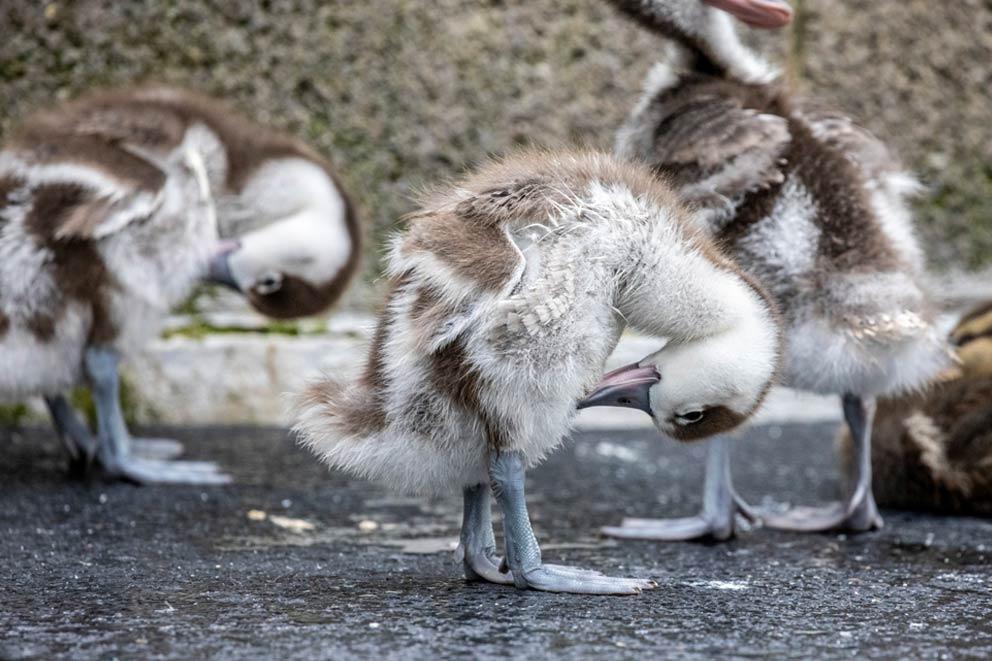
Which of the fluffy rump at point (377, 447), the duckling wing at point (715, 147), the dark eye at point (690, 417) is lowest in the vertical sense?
the fluffy rump at point (377, 447)

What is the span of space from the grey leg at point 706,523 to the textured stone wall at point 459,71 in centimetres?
221

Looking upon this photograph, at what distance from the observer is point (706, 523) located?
12.0 feet

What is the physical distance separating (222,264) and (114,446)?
70 cm

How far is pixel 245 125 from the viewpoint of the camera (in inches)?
188

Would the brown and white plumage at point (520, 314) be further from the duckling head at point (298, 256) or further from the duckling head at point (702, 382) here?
the duckling head at point (298, 256)

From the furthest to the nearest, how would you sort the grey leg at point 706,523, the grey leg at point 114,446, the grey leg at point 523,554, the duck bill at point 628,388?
the grey leg at point 114,446
the grey leg at point 706,523
the duck bill at point 628,388
the grey leg at point 523,554

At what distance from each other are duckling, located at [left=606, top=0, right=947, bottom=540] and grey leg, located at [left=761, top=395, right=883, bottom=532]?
0.05 ft

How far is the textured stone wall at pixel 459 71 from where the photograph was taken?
5.48 metres

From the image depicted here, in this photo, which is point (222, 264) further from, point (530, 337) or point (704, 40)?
point (530, 337)

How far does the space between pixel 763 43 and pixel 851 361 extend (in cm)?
274

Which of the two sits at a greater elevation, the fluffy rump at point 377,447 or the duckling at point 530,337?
the duckling at point 530,337

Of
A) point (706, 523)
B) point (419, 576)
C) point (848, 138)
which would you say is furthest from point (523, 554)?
point (848, 138)

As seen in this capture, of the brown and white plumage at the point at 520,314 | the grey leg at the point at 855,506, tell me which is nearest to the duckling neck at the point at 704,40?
the grey leg at the point at 855,506

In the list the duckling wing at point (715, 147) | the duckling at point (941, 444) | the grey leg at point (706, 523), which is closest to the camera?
the duckling wing at point (715, 147)
